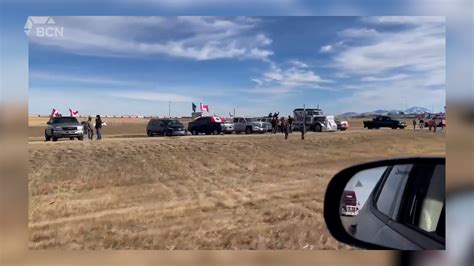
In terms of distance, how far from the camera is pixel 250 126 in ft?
45.5

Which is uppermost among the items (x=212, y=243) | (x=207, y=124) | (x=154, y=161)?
(x=207, y=124)

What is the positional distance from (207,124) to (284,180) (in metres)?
2.43

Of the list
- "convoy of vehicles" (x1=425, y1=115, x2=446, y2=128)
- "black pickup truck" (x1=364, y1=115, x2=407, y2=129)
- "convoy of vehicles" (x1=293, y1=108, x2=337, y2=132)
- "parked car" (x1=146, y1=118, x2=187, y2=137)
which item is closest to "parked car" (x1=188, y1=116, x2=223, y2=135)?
"parked car" (x1=146, y1=118, x2=187, y2=137)

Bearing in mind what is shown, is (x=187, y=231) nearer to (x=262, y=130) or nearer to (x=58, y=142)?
(x=58, y=142)

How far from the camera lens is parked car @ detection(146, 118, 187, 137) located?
1230cm

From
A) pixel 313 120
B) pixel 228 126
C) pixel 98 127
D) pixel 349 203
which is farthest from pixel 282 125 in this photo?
pixel 349 203

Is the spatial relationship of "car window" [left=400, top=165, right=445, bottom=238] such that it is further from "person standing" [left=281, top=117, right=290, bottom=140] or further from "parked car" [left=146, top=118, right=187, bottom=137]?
"person standing" [left=281, top=117, right=290, bottom=140]

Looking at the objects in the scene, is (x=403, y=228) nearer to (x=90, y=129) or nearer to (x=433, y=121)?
(x=90, y=129)

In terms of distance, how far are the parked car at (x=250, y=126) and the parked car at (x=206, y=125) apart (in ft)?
1.52

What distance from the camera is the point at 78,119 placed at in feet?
36.4

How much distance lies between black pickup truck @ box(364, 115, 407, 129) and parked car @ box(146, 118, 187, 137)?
16.6 feet

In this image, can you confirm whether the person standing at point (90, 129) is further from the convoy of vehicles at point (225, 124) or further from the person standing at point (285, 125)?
the person standing at point (285, 125)

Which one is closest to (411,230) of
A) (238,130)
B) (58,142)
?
(58,142)

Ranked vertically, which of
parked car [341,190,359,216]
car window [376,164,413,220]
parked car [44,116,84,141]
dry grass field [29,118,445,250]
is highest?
parked car [44,116,84,141]
